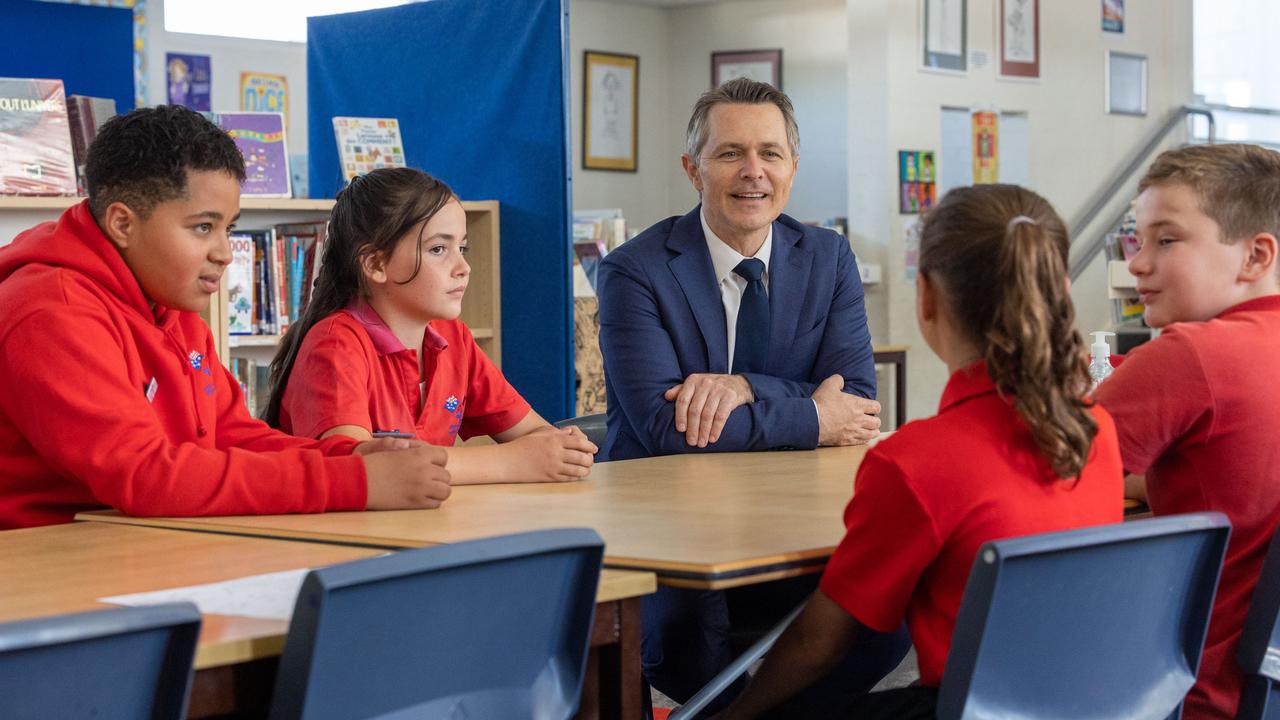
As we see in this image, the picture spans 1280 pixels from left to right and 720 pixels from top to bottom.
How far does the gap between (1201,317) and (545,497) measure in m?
0.87

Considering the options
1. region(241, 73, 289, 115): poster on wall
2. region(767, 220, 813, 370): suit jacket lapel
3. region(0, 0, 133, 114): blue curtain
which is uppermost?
region(241, 73, 289, 115): poster on wall

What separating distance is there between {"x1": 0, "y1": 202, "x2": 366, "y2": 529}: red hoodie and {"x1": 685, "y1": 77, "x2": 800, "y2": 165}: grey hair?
1119mm

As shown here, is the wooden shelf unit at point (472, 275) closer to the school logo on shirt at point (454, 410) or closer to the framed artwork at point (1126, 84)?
the school logo on shirt at point (454, 410)

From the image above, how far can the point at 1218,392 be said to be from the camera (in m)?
1.68

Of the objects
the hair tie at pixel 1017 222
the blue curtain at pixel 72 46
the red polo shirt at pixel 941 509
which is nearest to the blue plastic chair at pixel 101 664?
the red polo shirt at pixel 941 509

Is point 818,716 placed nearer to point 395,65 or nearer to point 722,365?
point 722,365

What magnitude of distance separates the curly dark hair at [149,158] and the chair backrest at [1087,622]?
3.79ft

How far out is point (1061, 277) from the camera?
1438 millimetres

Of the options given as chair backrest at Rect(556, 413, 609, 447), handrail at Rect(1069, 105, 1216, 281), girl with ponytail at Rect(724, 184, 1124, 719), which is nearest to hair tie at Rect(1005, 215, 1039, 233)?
girl with ponytail at Rect(724, 184, 1124, 719)

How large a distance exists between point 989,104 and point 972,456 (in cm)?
639

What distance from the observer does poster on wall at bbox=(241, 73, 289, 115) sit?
758 centimetres

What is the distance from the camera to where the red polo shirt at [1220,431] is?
1682 millimetres

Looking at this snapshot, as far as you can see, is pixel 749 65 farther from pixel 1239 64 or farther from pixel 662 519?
pixel 662 519

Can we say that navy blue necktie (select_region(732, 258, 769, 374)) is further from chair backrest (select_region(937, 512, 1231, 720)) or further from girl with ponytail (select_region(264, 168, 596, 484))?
chair backrest (select_region(937, 512, 1231, 720))
